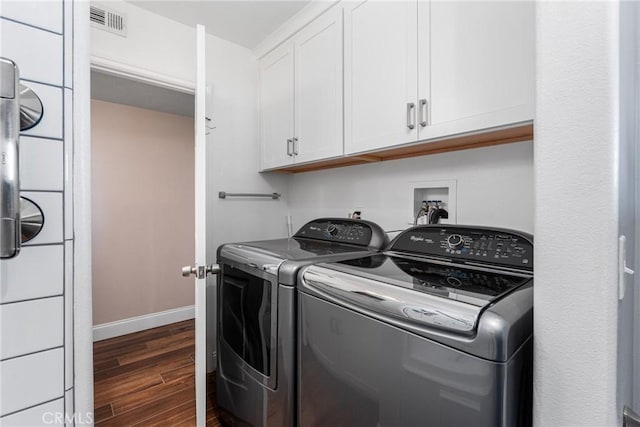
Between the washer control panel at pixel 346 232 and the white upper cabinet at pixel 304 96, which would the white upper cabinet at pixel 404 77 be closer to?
the white upper cabinet at pixel 304 96

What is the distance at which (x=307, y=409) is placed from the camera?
1.05 m

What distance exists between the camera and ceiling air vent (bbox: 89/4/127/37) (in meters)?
1.81

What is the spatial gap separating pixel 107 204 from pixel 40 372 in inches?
111

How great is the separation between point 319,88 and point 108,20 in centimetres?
136

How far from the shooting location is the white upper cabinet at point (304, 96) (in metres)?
1.72

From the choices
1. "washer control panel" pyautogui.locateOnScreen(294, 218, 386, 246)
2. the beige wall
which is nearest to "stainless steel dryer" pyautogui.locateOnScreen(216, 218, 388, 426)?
"washer control panel" pyautogui.locateOnScreen(294, 218, 386, 246)

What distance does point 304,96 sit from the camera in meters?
1.92

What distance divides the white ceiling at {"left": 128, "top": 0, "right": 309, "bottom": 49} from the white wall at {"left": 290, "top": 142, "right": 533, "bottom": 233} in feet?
3.52

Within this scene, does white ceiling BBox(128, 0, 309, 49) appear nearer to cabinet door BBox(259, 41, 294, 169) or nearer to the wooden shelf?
cabinet door BBox(259, 41, 294, 169)

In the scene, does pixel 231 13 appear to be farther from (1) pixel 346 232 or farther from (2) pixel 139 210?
(2) pixel 139 210

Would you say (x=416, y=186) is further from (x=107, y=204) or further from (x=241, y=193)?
(x=107, y=204)

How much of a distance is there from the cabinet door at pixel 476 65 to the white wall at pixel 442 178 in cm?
31

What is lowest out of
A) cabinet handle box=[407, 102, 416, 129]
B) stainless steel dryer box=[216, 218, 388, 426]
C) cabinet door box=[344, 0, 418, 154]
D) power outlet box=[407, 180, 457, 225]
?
stainless steel dryer box=[216, 218, 388, 426]

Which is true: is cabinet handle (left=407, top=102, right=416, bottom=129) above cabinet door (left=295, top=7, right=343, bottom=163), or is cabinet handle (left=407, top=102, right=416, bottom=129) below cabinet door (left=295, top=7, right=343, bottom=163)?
below
